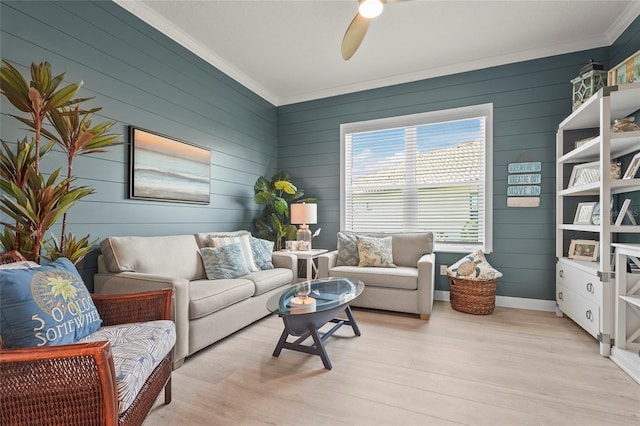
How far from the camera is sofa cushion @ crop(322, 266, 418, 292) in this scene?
3064mm

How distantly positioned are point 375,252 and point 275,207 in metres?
1.57

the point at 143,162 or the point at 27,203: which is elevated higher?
the point at 143,162

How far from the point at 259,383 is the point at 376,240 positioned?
2.17 meters

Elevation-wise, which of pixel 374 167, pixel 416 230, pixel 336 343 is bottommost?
pixel 336 343

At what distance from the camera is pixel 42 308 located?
4.05 feet

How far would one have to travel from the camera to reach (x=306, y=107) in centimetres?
457

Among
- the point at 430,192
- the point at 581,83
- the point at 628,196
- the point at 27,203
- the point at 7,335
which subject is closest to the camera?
the point at 7,335

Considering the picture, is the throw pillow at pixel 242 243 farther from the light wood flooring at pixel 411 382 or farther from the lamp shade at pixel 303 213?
the lamp shade at pixel 303 213

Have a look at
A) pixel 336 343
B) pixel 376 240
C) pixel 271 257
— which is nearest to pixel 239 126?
pixel 271 257

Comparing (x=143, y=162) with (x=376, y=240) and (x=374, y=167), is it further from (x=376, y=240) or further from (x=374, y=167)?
(x=374, y=167)

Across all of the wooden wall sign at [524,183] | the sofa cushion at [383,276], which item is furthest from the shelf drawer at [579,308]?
the sofa cushion at [383,276]

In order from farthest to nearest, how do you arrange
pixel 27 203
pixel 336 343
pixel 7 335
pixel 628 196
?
1. pixel 628 196
2. pixel 336 343
3. pixel 27 203
4. pixel 7 335

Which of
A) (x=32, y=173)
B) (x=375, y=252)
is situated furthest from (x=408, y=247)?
(x=32, y=173)

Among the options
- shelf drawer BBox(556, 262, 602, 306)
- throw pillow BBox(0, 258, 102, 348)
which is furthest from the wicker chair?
shelf drawer BBox(556, 262, 602, 306)
